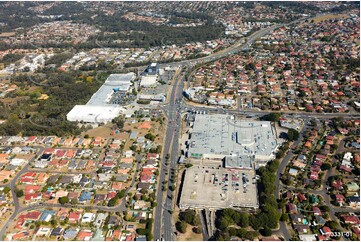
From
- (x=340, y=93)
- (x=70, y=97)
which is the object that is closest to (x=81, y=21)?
(x=70, y=97)

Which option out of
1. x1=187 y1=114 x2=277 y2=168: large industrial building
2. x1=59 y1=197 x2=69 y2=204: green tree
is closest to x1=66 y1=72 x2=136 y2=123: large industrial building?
x1=187 y1=114 x2=277 y2=168: large industrial building

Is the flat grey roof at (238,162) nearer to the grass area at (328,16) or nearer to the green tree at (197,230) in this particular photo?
the green tree at (197,230)

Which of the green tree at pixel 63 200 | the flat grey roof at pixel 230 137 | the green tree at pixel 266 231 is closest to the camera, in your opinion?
the green tree at pixel 266 231

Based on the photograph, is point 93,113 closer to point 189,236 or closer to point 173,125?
point 173,125

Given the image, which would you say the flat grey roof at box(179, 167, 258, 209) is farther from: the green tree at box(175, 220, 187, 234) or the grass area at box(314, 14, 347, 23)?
the grass area at box(314, 14, 347, 23)

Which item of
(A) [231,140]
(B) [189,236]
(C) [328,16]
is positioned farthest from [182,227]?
(C) [328,16]

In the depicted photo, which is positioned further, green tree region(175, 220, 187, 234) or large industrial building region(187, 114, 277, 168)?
large industrial building region(187, 114, 277, 168)

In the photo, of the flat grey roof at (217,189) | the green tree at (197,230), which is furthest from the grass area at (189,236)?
the flat grey roof at (217,189)
